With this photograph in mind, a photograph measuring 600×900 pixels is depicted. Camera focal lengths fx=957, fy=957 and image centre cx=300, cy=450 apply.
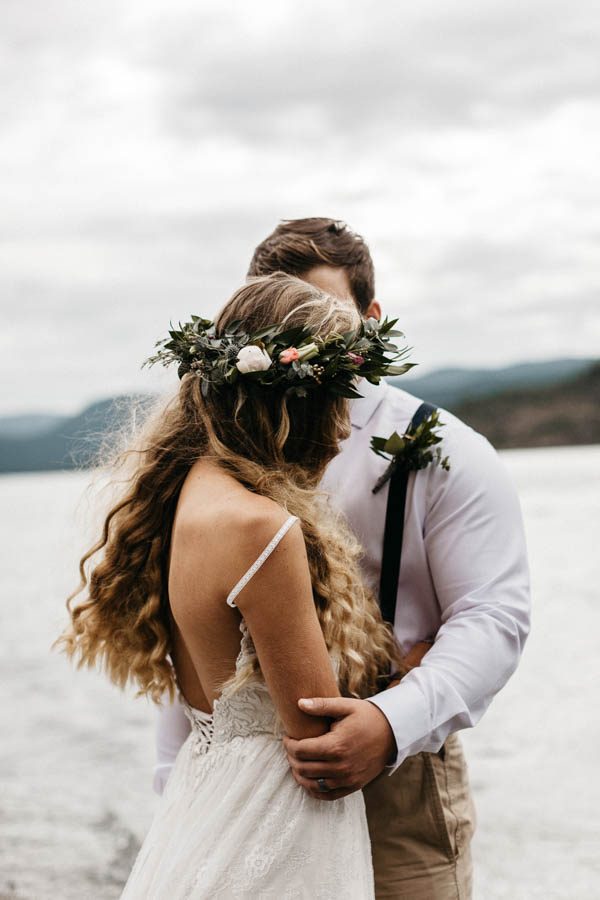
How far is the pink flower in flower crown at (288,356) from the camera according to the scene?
2290mm

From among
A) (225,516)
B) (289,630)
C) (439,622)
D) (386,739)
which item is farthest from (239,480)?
(439,622)

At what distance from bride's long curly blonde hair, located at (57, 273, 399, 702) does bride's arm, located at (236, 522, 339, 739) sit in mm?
143

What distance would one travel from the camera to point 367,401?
3156 mm

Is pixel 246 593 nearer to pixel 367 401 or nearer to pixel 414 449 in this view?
pixel 414 449

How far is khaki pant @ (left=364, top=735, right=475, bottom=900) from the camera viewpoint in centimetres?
279

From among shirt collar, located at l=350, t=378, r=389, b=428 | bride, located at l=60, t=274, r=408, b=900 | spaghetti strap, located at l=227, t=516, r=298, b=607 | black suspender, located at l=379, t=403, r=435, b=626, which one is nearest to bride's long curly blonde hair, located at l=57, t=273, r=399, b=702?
bride, located at l=60, t=274, r=408, b=900

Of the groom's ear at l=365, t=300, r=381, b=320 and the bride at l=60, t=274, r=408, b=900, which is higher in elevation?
the groom's ear at l=365, t=300, r=381, b=320

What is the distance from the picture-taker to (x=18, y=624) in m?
25.0

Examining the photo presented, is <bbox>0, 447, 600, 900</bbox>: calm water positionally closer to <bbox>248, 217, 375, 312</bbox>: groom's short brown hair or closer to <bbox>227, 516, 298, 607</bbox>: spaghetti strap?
<bbox>227, 516, 298, 607</bbox>: spaghetti strap

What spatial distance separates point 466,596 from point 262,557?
36.0 inches

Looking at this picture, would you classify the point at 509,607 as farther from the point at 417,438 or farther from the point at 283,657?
the point at 283,657

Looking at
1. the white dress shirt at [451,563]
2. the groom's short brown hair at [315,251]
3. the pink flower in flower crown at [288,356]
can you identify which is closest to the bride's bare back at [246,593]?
the pink flower in flower crown at [288,356]

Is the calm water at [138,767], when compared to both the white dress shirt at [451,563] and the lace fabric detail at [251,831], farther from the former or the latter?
the white dress shirt at [451,563]

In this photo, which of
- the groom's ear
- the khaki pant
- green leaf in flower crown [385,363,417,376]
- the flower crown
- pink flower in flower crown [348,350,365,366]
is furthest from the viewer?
the groom's ear
